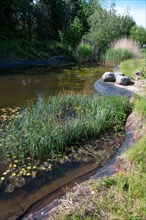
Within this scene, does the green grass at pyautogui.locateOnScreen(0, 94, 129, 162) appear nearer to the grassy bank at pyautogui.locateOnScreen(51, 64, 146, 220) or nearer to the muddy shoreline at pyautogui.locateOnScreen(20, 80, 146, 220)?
the muddy shoreline at pyautogui.locateOnScreen(20, 80, 146, 220)

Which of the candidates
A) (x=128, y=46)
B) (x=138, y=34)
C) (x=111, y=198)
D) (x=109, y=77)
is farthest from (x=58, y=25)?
(x=111, y=198)

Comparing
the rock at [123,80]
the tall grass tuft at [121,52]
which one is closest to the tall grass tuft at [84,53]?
the tall grass tuft at [121,52]

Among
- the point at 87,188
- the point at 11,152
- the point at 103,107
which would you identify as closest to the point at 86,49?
the point at 103,107

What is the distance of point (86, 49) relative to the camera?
44.4 ft

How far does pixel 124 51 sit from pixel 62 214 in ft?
37.0

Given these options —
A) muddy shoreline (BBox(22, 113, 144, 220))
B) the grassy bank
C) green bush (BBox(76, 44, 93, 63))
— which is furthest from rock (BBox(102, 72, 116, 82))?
green bush (BBox(76, 44, 93, 63))

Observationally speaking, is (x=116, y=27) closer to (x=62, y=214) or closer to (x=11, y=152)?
(x=11, y=152)

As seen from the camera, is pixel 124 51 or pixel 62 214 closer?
pixel 62 214

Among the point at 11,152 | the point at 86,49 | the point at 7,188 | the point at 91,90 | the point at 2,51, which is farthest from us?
the point at 86,49

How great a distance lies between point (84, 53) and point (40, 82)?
5.27 metres

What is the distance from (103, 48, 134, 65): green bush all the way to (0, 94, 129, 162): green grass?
24.7 ft

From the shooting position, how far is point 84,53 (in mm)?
13570

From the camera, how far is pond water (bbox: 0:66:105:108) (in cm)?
720

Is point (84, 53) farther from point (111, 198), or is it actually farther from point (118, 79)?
point (111, 198)
